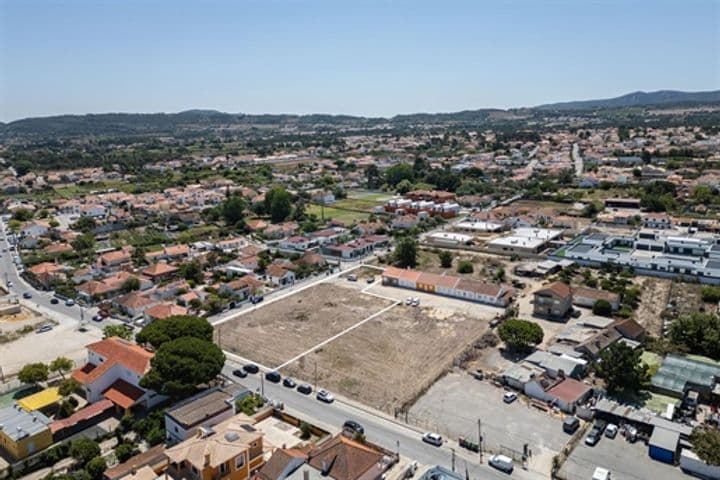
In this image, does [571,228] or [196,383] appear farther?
[571,228]

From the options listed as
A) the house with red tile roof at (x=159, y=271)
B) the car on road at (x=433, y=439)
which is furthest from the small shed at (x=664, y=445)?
the house with red tile roof at (x=159, y=271)

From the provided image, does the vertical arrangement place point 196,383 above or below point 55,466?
above

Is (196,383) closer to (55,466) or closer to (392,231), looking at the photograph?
(55,466)

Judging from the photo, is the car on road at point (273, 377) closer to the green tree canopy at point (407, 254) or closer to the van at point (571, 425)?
the van at point (571, 425)

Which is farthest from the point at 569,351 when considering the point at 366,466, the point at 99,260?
the point at 99,260

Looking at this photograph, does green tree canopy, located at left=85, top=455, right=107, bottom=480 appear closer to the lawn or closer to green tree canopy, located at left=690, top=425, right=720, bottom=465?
green tree canopy, located at left=690, top=425, right=720, bottom=465

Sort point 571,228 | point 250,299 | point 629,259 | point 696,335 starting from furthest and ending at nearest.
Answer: point 571,228 < point 629,259 < point 250,299 < point 696,335
